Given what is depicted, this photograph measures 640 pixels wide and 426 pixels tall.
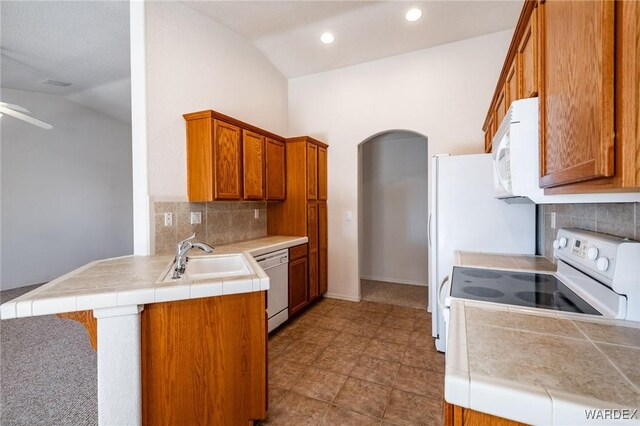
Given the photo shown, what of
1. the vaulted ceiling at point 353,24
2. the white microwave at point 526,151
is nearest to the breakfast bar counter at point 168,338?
the white microwave at point 526,151

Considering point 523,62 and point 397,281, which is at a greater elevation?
point 523,62

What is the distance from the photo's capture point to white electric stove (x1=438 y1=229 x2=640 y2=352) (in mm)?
892

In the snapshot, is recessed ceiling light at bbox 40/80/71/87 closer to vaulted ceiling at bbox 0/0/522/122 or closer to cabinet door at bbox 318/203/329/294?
vaulted ceiling at bbox 0/0/522/122

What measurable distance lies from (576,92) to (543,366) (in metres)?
0.72

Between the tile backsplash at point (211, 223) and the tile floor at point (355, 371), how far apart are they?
1.17 meters

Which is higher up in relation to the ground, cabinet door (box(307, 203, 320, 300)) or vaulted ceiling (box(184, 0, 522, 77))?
vaulted ceiling (box(184, 0, 522, 77))

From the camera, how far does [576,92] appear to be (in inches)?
27.8

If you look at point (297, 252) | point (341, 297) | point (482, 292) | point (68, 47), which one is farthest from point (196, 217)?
point (68, 47)

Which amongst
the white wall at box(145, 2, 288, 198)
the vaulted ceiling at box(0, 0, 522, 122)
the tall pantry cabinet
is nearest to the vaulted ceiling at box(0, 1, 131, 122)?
the vaulted ceiling at box(0, 0, 522, 122)

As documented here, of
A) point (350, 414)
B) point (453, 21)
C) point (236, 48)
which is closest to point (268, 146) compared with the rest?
point (236, 48)

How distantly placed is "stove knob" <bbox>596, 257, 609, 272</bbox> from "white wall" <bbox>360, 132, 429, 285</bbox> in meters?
3.33

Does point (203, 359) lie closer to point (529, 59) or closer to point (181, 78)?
point (529, 59)

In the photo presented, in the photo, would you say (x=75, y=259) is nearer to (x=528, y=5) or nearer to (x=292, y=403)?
(x=292, y=403)

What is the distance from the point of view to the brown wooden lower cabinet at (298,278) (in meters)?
2.97
